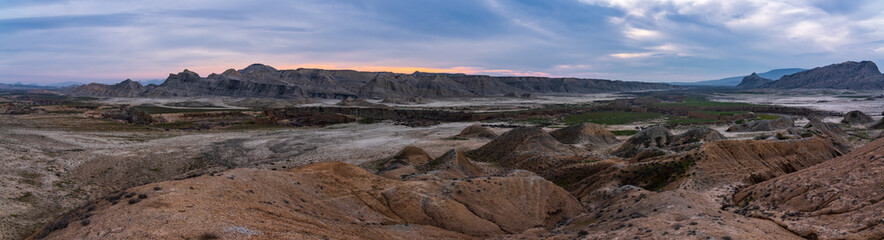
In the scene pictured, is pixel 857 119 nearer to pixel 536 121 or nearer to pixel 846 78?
pixel 536 121

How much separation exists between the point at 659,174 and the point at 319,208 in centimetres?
1576

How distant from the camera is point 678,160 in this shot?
20.5 metres

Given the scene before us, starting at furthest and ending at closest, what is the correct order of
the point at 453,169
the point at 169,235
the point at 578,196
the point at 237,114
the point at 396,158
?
the point at 237,114 → the point at 396,158 → the point at 453,169 → the point at 578,196 → the point at 169,235

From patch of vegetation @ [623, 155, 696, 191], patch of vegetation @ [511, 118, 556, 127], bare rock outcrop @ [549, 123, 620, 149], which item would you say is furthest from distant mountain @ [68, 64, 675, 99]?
patch of vegetation @ [623, 155, 696, 191]

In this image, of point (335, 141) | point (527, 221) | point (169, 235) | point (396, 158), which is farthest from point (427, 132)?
point (169, 235)

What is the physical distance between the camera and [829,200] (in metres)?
12.3

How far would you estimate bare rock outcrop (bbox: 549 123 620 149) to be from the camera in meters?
37.7

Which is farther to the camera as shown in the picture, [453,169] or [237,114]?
[237,114]

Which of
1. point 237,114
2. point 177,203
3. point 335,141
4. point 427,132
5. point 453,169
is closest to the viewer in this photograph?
point 177,203

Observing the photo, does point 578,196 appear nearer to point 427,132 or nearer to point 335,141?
point 335,141

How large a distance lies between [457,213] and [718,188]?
1170cm

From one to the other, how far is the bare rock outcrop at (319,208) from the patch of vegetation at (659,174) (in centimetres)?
438

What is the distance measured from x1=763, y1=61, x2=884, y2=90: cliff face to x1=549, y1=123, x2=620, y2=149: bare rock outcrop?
188509mm

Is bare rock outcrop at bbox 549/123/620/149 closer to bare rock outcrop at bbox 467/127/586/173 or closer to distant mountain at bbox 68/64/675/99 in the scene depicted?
bare rock outcrop at bbox 467/127/586/173
